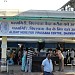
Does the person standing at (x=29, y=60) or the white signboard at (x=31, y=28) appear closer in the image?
the person standing at (x=29, y=60)

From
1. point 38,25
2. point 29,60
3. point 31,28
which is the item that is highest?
point 38,25

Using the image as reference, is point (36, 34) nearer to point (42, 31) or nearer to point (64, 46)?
point (42, 31)

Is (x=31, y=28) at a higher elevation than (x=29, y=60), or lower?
higher

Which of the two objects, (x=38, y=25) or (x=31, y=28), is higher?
(x=38, y=25)

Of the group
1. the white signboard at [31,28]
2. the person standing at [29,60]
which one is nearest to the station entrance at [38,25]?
the white signboard at [31,28]

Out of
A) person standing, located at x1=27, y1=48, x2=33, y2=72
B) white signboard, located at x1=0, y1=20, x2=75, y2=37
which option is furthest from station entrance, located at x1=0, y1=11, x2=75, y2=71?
person standing, located at x1=27, y1=48, x2=33, y2=72

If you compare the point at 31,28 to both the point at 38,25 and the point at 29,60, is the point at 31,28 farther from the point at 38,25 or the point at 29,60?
the point at 29,60

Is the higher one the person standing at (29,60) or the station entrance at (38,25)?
the station entrance at (38,25)

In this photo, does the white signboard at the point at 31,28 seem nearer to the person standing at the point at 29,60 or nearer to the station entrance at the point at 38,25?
the station entrance at the point at 38,25

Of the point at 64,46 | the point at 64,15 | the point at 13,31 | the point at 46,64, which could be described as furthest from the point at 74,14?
the point at 64,46

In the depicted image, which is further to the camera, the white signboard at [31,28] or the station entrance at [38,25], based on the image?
the white signboard at [31,28]

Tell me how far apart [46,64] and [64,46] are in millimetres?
21615

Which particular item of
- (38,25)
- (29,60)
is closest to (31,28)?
(38,25)

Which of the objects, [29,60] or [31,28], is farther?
[31,28]
